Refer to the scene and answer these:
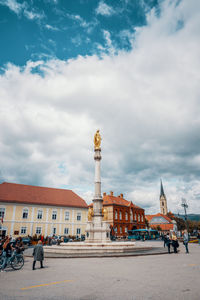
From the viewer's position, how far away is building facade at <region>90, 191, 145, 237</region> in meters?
55.7

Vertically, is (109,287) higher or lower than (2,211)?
lower

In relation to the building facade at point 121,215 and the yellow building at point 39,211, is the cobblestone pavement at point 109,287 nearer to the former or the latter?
the yellow building at point 39,211

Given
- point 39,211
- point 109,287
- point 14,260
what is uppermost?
point 39,211

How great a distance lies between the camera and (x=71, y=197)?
4919cm

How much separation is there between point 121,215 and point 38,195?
82.5 ft

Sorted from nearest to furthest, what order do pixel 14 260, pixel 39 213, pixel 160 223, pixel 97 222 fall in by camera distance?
1. pixel 14 260
2. pixel 97 222
3. pixel 39 213
4. pixel 160 223

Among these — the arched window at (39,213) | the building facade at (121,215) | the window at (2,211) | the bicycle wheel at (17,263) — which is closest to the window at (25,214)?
the arched window at (39,213)

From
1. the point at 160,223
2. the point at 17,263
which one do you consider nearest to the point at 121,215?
the point at 160,223

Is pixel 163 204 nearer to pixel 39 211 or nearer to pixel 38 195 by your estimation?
pixel 38 195

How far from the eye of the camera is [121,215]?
59.1 meters

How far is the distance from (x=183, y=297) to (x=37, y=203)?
40704 millimetres

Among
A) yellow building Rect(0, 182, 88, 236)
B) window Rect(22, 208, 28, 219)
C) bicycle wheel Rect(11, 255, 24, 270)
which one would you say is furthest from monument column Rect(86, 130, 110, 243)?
window Rect(22, 208, 28, 219)

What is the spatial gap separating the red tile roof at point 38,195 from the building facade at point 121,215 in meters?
10.8

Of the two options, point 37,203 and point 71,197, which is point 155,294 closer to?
point 37,203
